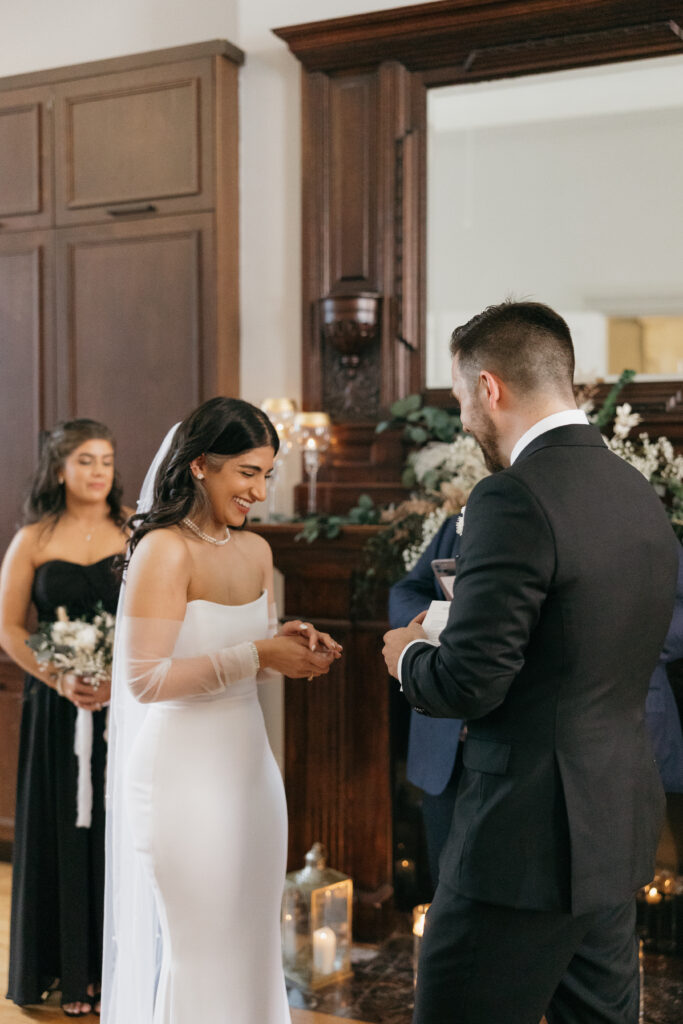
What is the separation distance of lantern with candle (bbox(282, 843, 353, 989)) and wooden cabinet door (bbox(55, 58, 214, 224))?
2498 mm

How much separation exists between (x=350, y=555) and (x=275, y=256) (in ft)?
4.26

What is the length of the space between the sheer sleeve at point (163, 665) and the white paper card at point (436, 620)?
0.49 metres

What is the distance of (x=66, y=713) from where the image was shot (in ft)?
10.5

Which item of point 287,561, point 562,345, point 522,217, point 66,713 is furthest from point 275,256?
point 562,345

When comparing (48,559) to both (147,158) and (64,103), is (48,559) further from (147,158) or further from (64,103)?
(64,103)

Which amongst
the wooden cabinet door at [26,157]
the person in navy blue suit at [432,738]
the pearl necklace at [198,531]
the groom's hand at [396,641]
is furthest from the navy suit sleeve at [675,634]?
the wooden cabinet door at [26,157]

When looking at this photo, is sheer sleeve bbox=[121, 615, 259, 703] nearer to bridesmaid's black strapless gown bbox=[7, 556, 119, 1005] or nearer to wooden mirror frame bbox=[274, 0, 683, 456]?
bridesmaid's black strapless gown bbox=[7, 556, 119, 1005]

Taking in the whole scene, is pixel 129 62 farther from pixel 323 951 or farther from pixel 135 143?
pixel 323 951

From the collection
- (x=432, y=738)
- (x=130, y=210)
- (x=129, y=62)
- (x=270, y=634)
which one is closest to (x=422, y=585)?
(x=432, y=738)

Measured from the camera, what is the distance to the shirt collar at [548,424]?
1.71 m

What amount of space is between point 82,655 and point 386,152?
209cm

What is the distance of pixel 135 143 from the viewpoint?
415 cm

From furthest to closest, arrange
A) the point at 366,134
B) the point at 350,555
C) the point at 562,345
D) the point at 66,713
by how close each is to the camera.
A: the point at 366,134 → the point at 350,555 → the point at 66,713 → the point at 562,345

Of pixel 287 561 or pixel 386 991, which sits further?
pixel 287 561
